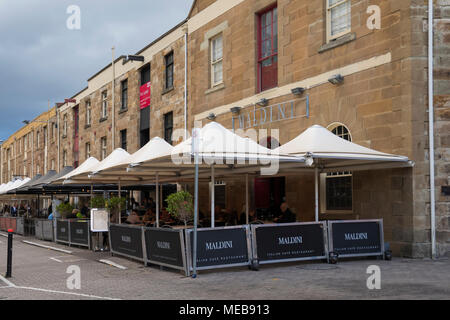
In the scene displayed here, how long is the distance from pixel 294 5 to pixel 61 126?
99.9 feet

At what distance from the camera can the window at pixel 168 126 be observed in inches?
1011

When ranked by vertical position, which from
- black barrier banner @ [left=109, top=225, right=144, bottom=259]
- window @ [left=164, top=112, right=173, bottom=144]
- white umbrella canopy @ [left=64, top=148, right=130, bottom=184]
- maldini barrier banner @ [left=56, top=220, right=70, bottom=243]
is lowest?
maldini barrier banner @ [left=56, top=220, right=70, bottom=243]

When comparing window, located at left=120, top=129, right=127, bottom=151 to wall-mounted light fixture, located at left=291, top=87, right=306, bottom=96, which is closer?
wall-mounted light fixture, located at left=291, top=87, right=306, bottom=96

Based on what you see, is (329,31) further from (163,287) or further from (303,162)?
(163,287)

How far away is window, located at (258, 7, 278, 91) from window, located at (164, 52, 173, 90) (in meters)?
7.64

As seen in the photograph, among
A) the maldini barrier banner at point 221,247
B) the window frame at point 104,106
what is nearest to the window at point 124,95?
the window frame at point 104,106

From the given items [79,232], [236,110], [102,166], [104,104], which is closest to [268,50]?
[236,110]

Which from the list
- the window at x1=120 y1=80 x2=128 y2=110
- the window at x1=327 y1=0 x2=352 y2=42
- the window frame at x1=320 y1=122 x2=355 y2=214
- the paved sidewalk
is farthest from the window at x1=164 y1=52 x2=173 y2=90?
the paved sidewalk

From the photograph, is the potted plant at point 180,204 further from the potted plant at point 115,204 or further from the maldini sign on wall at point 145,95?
the maldini sign on wall at point 145,95

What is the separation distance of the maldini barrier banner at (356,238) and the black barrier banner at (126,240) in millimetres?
4388

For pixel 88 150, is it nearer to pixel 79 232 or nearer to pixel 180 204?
pixel 79 232

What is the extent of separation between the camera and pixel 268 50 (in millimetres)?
18469

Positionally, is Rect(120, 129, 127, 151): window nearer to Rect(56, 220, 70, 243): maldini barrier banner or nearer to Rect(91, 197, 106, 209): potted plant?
Rect(56, 220, 70, 243): maldini barrier banner

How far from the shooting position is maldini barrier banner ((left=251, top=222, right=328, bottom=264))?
37.0ft
